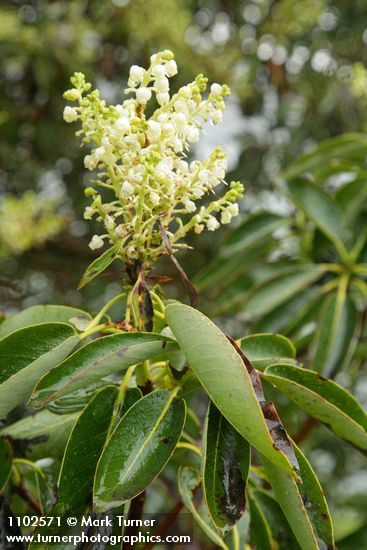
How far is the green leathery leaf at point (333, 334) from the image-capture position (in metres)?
1.21

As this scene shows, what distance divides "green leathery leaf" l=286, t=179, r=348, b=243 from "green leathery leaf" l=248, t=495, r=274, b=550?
2.29 ft

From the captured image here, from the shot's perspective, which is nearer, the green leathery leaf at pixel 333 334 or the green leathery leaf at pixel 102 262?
the green leathery leaf at pixel 102 262

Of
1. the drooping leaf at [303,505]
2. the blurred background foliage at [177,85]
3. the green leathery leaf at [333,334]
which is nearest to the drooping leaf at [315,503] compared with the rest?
the drooping leaf at [303,505]

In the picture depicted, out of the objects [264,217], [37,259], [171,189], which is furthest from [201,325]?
[37,259]

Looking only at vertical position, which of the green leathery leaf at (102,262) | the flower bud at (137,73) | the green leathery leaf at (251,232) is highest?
the green leathery leaf at (251,232)

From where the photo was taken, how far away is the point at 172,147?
0.69 m

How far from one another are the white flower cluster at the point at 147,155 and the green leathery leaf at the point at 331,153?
806 millimetres

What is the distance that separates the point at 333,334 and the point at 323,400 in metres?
0.57

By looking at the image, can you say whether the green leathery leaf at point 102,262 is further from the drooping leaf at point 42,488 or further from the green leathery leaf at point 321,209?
the green leathery leaf at point 321,209

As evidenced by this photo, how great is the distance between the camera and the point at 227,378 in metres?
0.59

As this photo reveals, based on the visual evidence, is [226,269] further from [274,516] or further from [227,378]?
[227,378]

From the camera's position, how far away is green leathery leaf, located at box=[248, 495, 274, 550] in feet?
2.74

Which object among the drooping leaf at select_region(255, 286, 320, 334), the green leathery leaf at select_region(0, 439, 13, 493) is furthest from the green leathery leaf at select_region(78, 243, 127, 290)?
the drooping leaf at select_region(255, 286, 320, 334)

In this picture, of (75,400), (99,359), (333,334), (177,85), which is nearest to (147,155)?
(99,359)
